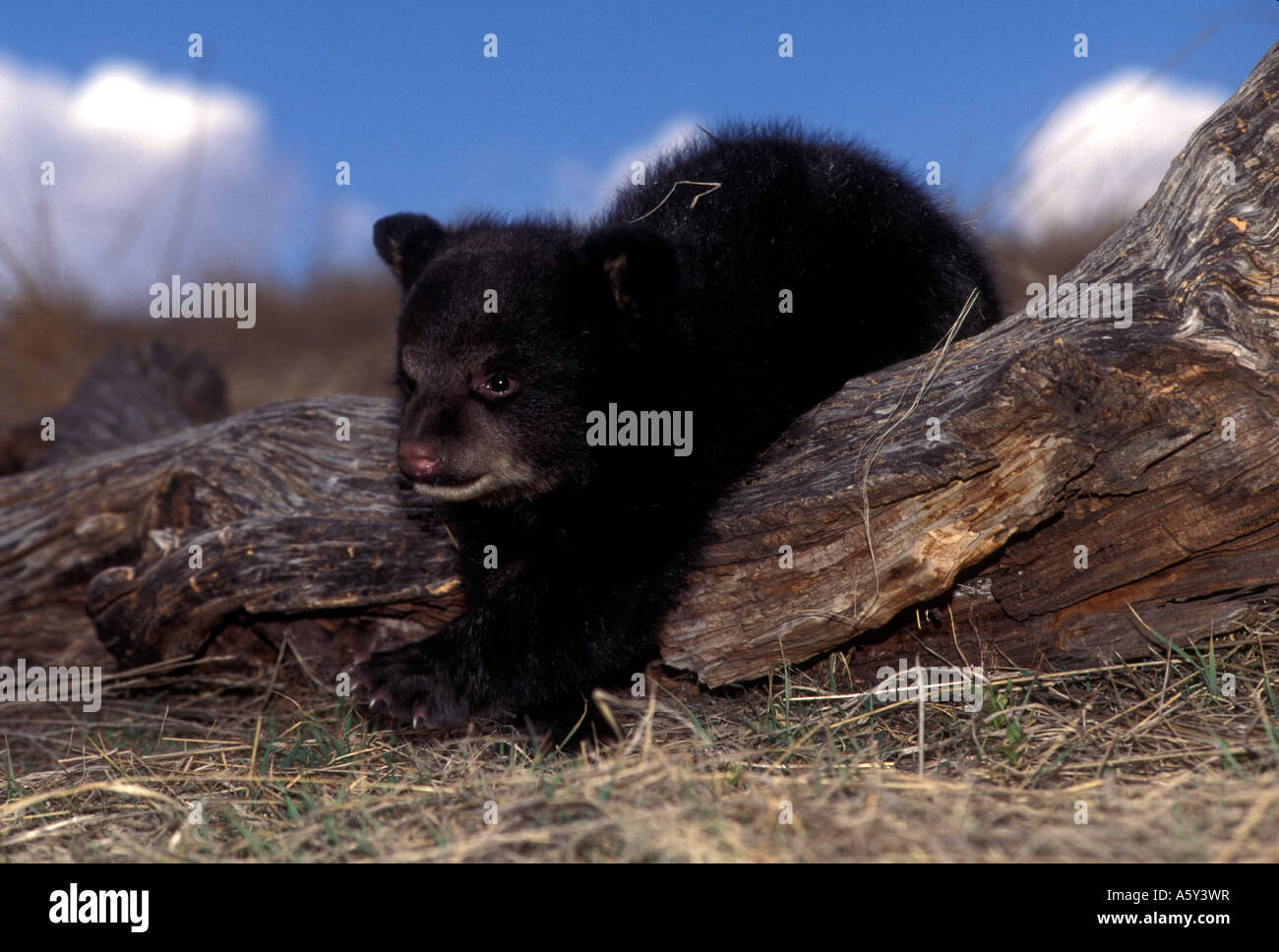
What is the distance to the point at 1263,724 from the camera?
4.07 m

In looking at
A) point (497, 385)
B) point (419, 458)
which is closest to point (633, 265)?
point (497, 385)

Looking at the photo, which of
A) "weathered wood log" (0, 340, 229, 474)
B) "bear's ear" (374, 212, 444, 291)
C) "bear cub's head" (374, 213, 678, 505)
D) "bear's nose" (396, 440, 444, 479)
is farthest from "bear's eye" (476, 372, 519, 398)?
"weathered wood log" (0, 340, 229, 474)

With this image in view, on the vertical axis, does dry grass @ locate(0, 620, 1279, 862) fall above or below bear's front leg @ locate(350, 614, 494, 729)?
below

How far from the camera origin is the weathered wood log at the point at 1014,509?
4.21m

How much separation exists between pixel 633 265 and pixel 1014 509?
6.10 ft

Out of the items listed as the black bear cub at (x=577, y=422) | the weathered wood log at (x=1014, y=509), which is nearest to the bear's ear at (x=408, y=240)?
the black bear cub at (x=577, y=422)

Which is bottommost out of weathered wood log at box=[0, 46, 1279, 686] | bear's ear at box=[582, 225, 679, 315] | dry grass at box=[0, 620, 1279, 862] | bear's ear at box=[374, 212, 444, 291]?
dry grass at box=[0, 620, 1279, 862]

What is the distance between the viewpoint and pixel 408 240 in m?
5.30

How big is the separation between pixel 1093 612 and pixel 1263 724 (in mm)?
876

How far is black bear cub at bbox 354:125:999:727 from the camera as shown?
452cm

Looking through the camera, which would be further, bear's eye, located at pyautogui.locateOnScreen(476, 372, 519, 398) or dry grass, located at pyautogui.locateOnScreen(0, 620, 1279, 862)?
bear's eye, located at pyautogui.locateOnScreen(476, 372, 519, 398)

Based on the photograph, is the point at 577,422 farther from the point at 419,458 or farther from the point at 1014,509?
the point at 1014,509

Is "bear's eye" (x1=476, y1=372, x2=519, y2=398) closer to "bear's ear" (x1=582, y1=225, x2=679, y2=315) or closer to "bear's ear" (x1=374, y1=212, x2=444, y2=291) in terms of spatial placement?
"bear's ear" (x1=582, y1=225, x2=679, y2=315)

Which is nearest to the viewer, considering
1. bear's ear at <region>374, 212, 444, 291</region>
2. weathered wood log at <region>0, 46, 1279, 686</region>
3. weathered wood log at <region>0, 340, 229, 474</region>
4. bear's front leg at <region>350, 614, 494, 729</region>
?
weathered wood log at <region>0, 46, 1279, 686</region>
